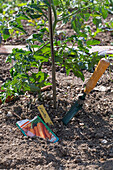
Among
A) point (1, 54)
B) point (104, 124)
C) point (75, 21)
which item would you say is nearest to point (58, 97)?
point (104, 124)

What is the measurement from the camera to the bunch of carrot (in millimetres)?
2150

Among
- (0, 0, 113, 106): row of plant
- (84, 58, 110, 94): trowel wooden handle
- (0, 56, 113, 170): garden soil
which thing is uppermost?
(0, 0, 113, 106): row of plant

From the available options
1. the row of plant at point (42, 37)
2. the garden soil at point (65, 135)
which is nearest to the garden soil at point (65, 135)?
the garden soil at point (65, 135)

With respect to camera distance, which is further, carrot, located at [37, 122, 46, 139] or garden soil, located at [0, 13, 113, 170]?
carrot, located at [37, 122, 46, 139]

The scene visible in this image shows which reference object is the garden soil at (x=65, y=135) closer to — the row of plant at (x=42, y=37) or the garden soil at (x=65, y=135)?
the garden soil at (x=65, y=135)

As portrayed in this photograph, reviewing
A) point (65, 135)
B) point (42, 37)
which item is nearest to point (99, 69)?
point (42, 37)

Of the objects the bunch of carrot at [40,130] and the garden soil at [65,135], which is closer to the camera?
the garden soil at [65,135]

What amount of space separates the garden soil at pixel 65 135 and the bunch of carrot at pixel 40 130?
7 cm

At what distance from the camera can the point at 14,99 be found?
8.16 feet

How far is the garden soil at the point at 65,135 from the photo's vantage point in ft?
6.23

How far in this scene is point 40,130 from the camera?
2186 mm

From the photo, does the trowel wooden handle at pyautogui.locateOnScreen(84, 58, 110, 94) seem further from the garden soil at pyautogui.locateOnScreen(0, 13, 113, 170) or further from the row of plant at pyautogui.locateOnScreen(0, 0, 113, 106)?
the garden soil at pyautogui.locateOnScreen(0, 13, 113, 170)

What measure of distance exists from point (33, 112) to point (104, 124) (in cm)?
63

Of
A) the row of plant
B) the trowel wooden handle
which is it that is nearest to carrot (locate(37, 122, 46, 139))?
the row of plant
